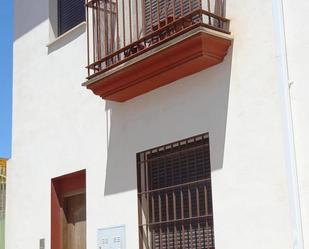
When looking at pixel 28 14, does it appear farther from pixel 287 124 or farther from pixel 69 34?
pixel 287 124

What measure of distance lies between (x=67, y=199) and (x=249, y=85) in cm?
380

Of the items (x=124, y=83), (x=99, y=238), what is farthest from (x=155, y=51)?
(x=99, y=238)

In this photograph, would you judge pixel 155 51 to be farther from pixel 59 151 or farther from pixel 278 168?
pixel 59 151

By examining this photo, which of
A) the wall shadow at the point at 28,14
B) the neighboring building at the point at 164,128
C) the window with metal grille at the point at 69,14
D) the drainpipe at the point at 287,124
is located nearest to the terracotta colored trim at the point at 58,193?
the neighboring building at the point at 164,128

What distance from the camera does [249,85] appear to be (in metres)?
6.25

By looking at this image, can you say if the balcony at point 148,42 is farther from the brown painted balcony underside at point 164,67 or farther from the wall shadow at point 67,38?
the wall shadow at point 67,38

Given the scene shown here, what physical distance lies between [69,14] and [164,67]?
3167 mm

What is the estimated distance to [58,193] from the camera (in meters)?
9.13

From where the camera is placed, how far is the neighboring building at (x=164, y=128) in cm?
590

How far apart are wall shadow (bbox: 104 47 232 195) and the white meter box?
42cm

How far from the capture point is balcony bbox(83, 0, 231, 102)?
6469 mm

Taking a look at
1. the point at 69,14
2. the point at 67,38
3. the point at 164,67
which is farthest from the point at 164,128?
the point at 69,14

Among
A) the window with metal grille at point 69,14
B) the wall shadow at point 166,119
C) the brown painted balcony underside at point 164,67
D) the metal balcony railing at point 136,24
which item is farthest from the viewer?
the window with metal grille at point 69,14

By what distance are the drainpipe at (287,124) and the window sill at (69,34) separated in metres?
3.41
